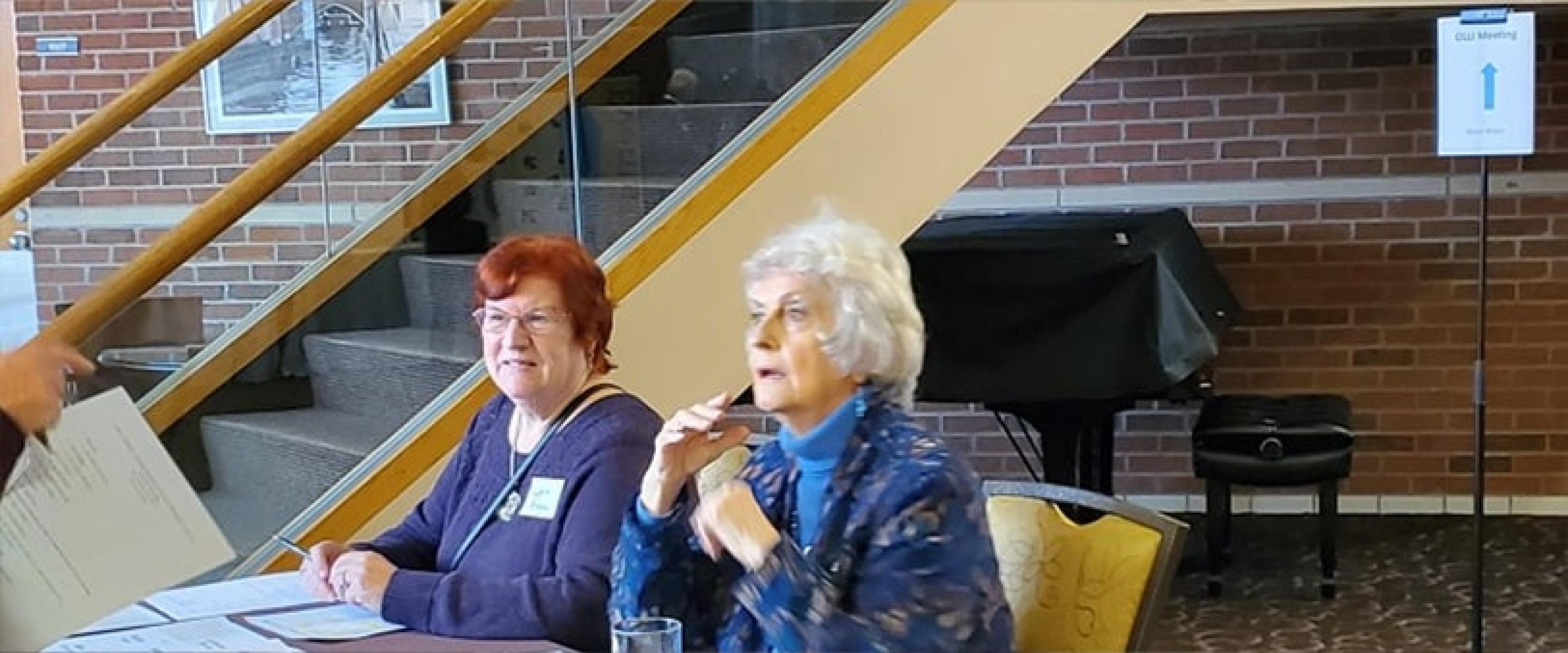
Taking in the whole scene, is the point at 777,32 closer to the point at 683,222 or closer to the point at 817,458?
the point at 683,222

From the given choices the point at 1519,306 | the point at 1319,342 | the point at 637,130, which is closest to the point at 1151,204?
the point at 1319,342

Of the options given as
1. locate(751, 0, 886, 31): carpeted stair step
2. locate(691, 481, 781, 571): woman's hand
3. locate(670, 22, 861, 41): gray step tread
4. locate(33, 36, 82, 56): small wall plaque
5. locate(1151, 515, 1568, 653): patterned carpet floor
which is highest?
locate(33, 36, 82, 56): small wall plaque

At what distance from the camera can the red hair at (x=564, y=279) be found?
250 cm

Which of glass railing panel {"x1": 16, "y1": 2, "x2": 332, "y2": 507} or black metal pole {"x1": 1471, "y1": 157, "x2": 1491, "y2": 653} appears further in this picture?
black metal pole {"x1": 1471, "y1": 157, "x2": 1491, "y2": 653}

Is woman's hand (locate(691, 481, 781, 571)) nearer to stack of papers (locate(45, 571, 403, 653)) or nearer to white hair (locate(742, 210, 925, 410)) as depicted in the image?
white hair (locate(742, 210, 925, 410))

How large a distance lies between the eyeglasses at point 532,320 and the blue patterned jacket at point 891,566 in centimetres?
59

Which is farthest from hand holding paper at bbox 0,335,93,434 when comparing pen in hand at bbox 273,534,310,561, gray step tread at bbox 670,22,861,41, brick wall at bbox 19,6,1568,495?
brick wall at bbox 19,6,1568,495

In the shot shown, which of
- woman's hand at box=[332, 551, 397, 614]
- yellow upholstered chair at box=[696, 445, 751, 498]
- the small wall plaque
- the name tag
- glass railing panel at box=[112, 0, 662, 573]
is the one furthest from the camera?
the small wall plaque

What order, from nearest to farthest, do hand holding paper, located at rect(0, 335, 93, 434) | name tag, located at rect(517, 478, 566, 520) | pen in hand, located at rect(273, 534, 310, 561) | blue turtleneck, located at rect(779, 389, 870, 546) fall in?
hand holding paper, located at rect(0, 335, 93, 434) → blue turtleneck, located at rect(779, 389, 870, 546) → name tag, located at rect(517, 478, 566, 520) → pen in hand, located at rect(273, 534, 310, 561)

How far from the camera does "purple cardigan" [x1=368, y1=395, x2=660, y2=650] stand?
7.32 feet

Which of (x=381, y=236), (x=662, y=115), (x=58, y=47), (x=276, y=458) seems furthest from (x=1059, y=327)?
(x=58, y=47)

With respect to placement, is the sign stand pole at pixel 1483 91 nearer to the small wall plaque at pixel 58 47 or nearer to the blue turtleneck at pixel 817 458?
the blue turtleneck at pixel 817 458

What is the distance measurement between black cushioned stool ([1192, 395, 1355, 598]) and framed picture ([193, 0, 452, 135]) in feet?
8.36

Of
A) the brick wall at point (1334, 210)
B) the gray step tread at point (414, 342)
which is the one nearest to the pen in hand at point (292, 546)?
the gray step tread at point (414, 342)
